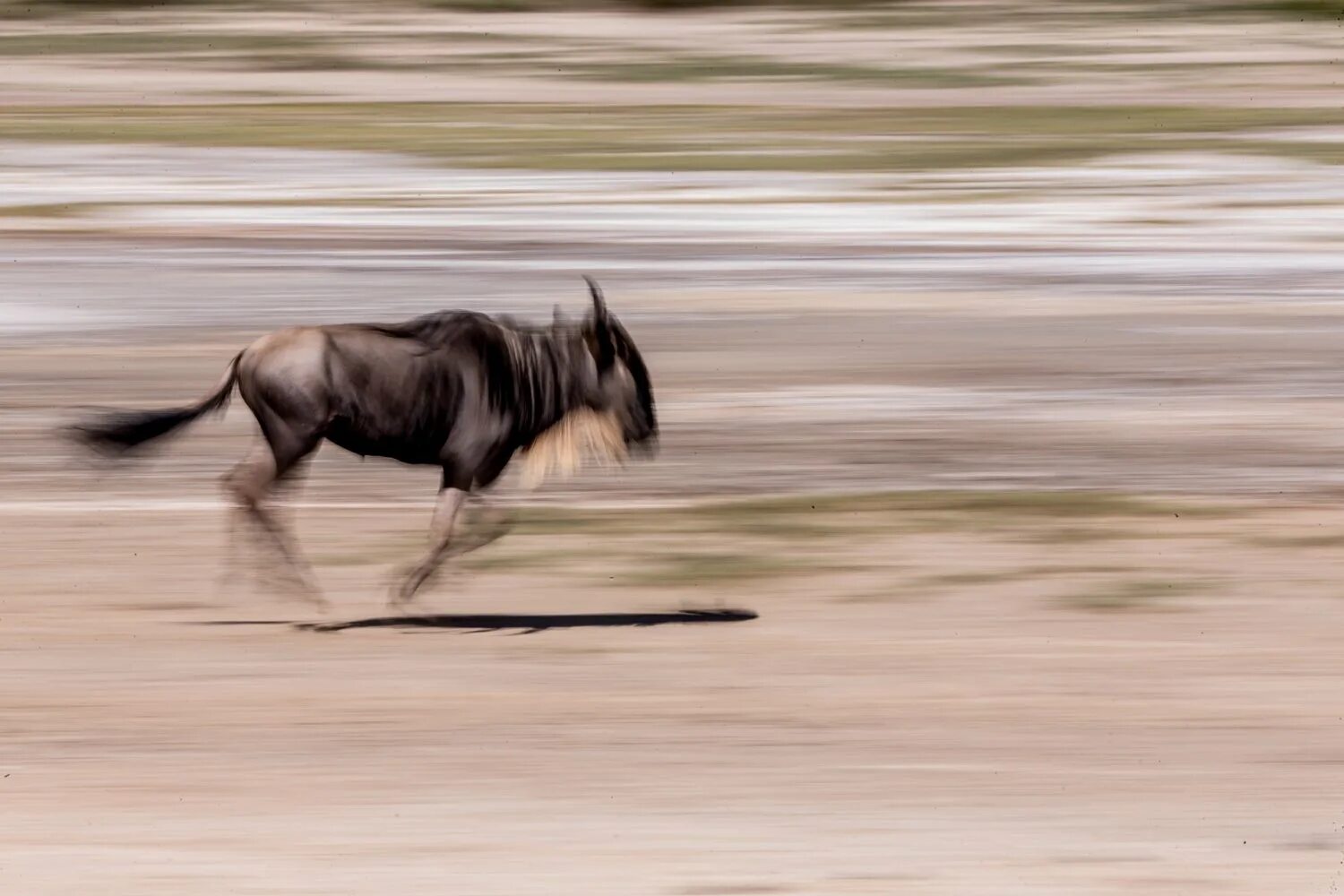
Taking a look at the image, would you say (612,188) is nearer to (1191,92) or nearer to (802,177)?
(802,177)

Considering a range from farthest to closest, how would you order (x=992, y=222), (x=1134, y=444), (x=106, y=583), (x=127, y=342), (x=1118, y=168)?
(x=1118, y=168) → (x=992, y=222) → (x=127, y=342) → (x=1134, y=444) → (x=106, y=583)

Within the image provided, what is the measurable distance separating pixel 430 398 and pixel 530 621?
44.1 inches

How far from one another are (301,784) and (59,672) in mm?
1627

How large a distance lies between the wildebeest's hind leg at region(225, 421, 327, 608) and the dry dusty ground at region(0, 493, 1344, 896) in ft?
1.18

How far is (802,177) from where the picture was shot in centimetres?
2825

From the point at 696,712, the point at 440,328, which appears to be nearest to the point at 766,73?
the point at 440,328

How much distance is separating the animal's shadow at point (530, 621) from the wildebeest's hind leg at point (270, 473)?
0.82ft

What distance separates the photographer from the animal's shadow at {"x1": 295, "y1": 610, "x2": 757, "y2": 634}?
359 inches

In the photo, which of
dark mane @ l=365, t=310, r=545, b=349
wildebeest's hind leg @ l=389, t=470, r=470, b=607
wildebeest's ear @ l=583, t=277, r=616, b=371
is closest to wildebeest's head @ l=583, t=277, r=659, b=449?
wildebeest's ear @ l=583, t=277, r=616, b=371

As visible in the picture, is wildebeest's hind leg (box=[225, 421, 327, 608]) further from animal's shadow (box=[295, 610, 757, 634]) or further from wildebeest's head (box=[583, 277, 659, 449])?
wildebeest's head (box=[583, 277, 659, 449])

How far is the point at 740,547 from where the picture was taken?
10.8 meters

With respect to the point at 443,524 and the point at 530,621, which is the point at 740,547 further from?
the point at 443,524

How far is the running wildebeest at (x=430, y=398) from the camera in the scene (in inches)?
331

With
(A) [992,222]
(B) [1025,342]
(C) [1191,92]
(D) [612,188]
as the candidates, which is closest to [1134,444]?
(B) [1025,342]
